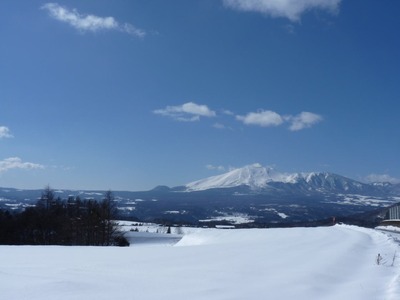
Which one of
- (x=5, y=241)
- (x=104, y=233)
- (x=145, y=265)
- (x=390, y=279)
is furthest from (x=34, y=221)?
(x=390, y=279)

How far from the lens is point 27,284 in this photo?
877 centimetres

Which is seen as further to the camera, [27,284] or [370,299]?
[27,284]

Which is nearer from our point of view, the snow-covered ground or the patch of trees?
the snow-covered ground

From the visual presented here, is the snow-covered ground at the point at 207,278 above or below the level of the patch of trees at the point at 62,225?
above

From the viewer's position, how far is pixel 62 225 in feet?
188

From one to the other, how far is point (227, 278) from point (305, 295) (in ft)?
6.70

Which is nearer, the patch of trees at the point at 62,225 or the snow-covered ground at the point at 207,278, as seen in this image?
the snow-covered ground at the point at 207,278

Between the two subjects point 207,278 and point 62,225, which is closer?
point 207,278

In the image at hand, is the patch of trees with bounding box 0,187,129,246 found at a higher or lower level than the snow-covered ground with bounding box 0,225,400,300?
lower

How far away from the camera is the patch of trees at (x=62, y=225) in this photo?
51344 mm

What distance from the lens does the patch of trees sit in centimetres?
5134

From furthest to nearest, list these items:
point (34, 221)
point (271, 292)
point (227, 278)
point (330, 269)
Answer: point (34, 221)
point (330, 269)
point (227, 278)
point (271, 292)

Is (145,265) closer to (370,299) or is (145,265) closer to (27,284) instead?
(27,284)

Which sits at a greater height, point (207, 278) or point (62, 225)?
point (207, 278)
